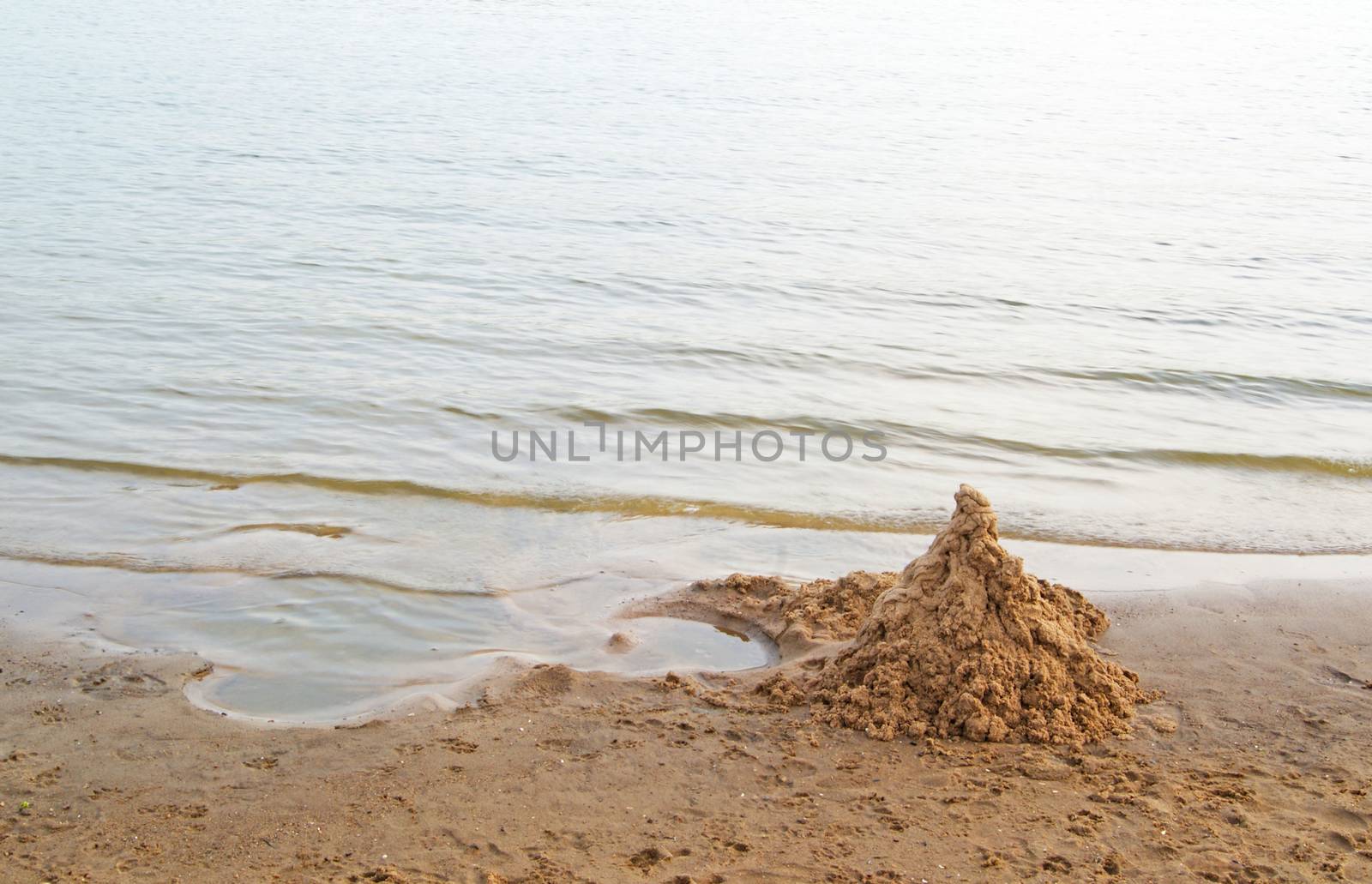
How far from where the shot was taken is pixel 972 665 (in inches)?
163

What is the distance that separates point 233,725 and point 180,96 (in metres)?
22.6

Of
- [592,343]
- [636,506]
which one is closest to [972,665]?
[636,506]

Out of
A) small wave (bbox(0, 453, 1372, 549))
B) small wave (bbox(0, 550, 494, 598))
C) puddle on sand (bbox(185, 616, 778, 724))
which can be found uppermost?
small wave (bbox(0, 453, 1372, 549))

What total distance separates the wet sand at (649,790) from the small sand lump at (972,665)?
10cm

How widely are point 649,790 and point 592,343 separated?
7.20 meters

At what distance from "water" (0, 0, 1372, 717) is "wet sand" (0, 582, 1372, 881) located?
49cm

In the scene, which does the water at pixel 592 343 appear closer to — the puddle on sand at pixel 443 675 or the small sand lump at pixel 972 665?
the puddle on sand at pixel 443 675

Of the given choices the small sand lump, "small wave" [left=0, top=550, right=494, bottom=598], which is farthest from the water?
the small sand lump

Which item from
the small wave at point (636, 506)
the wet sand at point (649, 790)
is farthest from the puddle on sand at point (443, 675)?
the small wave at point (636, 506)

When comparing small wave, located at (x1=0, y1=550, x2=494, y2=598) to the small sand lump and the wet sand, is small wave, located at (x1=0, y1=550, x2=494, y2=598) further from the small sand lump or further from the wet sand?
the small sand lump

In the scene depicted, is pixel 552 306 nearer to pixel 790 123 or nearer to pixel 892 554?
pixel 892 554

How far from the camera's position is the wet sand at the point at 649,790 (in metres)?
3.36

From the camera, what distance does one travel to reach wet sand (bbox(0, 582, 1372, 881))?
336cm

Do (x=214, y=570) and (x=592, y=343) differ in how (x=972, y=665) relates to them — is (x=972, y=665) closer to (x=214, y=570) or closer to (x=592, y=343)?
(x=214, y=570)
